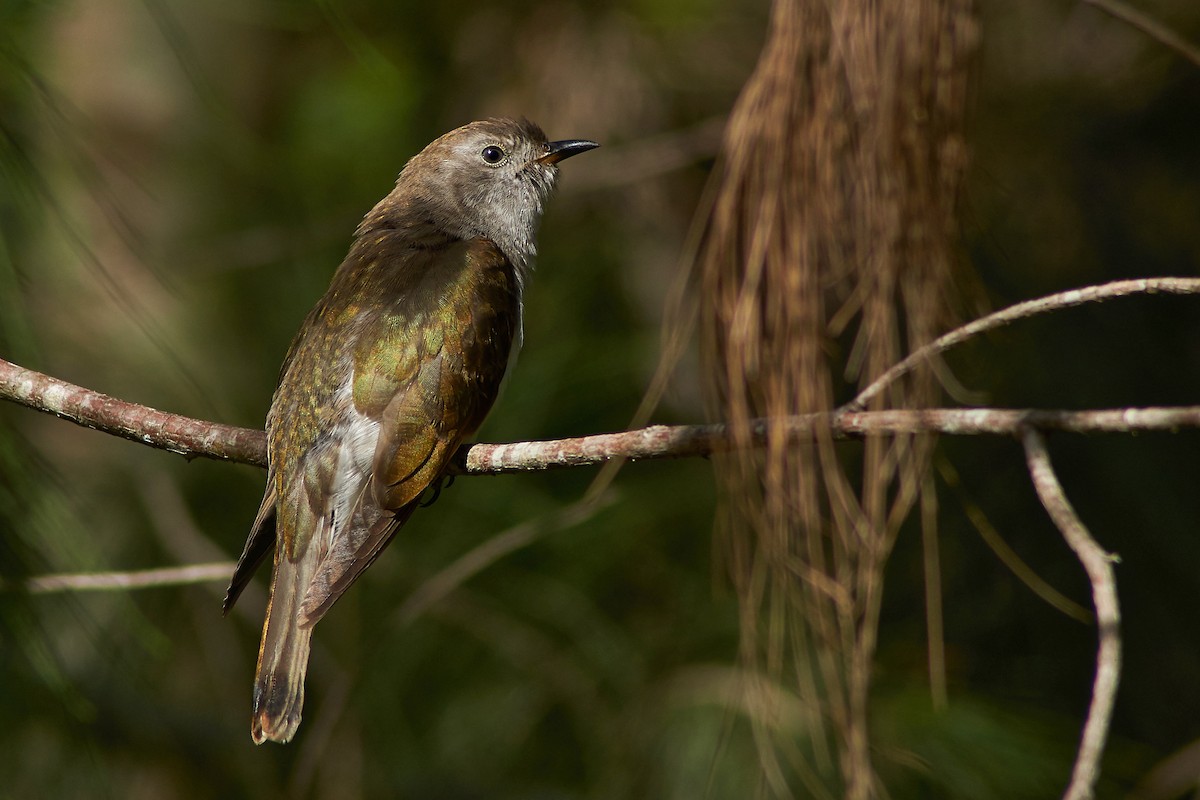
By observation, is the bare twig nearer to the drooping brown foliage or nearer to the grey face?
the drooping brown foliage

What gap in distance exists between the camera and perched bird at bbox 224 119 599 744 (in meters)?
2.98

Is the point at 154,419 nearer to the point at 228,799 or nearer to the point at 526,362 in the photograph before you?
the point at 526,362

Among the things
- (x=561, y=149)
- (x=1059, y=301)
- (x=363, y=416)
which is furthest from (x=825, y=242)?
(x=561, y=149)

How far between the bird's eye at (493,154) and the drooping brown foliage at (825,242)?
1.80m

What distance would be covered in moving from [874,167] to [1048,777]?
229 centimetres

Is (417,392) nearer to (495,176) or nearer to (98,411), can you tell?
(98,411)

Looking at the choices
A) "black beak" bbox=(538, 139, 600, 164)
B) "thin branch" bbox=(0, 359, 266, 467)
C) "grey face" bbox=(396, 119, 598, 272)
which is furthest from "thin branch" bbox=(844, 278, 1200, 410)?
"black beak" bbox=(538, 139, 600, 164)

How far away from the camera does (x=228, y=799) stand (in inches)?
201

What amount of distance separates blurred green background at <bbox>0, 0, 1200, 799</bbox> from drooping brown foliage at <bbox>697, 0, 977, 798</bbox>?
1.22 meters

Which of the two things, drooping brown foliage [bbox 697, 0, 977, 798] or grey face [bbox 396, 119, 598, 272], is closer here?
drooping brown foliage [bbox 697, 0, 977, 798]

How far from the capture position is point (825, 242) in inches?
101

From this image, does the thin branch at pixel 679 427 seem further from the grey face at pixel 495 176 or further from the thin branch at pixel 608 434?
the grey face at pixel 495 176

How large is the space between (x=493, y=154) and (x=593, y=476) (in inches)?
55.4

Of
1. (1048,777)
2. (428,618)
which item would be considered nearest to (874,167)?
(1048,777)
